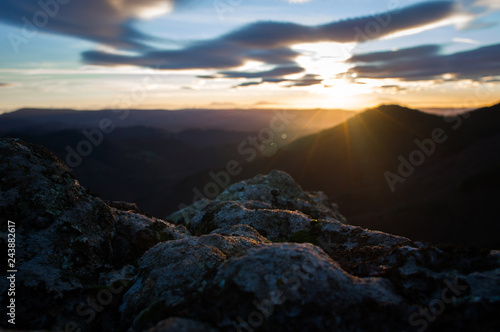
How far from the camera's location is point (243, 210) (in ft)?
53.6

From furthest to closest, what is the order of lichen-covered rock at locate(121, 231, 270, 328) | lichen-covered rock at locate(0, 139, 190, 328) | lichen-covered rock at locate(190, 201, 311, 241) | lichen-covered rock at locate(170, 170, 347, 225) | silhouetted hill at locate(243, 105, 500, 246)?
silhouetted hill at locate(243, 105, 500, 246) → lichen-covered rock at locate(170, 170, 347, 225) → lichen-covered rock at locate(190, 201, 311, 241) → lichen-covered rock at locate(0, 139, 190, 328) → lichen-covered rock at locate(121, 231, 270, 328)

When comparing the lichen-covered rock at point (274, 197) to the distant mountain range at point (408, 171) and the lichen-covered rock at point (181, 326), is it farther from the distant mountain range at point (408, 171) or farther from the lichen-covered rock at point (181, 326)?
the distant mountain range at point (408, 171)

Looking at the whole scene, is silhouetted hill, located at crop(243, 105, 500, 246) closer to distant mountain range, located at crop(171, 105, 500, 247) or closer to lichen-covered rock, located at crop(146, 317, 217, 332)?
distant mountain range, located at crop(171, 105, 500, 247)

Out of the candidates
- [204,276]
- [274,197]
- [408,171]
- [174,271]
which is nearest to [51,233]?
[174,271]

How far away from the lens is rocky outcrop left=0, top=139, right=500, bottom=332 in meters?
6.18

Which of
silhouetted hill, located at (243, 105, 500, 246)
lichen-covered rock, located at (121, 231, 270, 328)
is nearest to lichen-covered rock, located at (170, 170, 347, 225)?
lichen-covered rock, located at (121, 231, 270, 328)

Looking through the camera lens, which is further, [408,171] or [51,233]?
[408,171]

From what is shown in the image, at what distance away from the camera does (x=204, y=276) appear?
25.5 feet

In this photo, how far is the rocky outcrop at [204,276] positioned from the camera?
6.18m

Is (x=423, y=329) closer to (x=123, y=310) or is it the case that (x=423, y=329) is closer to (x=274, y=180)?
(x=123, y=310)

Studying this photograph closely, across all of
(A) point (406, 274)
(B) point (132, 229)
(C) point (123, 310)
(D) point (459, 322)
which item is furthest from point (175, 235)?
(D) point (459, 322)

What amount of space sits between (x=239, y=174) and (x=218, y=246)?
424ft

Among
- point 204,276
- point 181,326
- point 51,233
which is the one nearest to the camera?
point 181,326

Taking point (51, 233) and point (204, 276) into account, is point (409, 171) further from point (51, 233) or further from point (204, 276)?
point (51, 233)
